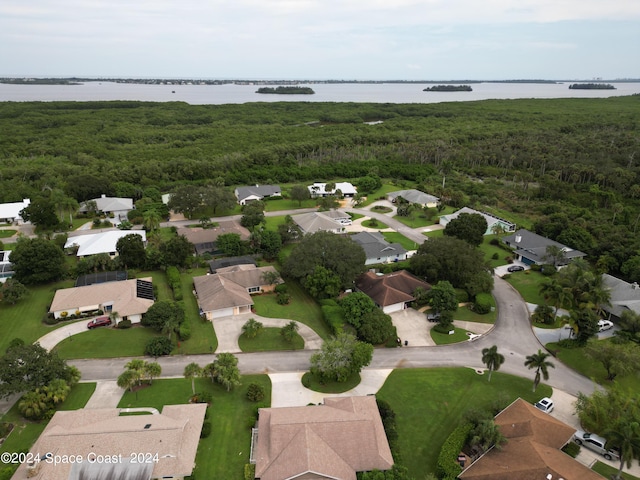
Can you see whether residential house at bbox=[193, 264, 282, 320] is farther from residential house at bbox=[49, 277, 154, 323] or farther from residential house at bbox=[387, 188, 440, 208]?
residential house at bbox=[387, 188, 440, 208]

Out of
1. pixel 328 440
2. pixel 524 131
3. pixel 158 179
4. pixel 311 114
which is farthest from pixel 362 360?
pixel 311 114

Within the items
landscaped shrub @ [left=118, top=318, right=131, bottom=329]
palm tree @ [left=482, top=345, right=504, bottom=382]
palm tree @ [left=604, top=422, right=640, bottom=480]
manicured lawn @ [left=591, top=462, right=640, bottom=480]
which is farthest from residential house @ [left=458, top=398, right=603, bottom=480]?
landscaped shrub @ [left=118, top=318, right=131, bottom=329]

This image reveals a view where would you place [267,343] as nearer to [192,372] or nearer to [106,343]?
[192,372]

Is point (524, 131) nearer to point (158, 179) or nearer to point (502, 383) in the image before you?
point (158, 179)

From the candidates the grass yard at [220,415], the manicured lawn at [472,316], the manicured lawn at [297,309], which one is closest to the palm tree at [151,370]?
the grass yard at [220,415]

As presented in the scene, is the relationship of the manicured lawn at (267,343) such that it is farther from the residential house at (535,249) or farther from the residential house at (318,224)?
the residential house at (535,249)

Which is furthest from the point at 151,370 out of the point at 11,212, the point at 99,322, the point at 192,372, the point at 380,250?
the point at 11,212
